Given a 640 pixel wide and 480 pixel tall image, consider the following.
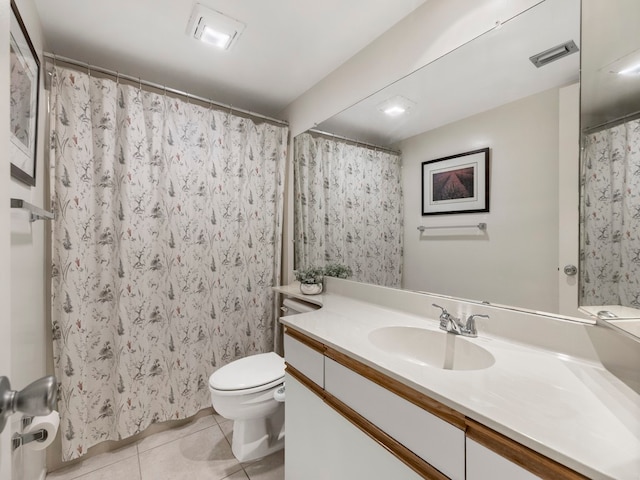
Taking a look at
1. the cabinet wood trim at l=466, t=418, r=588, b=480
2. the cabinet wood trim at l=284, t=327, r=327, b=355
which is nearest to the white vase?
the cabinet wood trim at l=284, t=327, r=327, b=355

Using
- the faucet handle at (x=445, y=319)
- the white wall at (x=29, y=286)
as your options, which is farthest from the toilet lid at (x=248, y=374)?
the faucet handle at (x=445, y=319)

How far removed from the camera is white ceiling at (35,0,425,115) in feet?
4.44

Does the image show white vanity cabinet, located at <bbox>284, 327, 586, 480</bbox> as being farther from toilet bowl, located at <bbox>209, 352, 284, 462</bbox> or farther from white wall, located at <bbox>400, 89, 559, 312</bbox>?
white wall, located at <bbox>400, 89, 559, 312</bbox>

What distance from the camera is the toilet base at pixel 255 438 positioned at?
1.60 m

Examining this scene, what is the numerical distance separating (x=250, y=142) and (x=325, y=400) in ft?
6.04

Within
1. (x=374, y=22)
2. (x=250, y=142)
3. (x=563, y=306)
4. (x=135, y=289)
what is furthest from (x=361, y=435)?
(x=250, y=142)

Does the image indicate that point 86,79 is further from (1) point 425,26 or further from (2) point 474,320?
(2) point 474,320

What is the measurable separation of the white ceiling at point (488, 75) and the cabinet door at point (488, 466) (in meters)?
1.18

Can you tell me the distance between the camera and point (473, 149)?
121cm

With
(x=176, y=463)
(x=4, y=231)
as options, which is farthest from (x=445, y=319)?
(x=176, y=463)

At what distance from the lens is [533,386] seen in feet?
2.37

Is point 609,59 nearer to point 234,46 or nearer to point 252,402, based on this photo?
point 234,46

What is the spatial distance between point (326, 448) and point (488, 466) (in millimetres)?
634

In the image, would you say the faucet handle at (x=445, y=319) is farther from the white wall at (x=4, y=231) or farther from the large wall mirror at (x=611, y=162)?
the white wall at (x=4, y=231)
